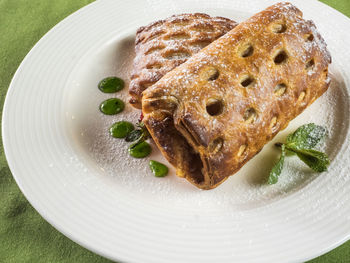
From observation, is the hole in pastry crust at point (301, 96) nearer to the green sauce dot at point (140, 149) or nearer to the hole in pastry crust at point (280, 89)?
the hole in pastry crust at point (280, 89)

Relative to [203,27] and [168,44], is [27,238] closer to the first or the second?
[168,44]

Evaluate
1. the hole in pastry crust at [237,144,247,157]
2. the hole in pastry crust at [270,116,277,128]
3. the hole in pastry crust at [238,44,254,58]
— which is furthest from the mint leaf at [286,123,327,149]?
the hole in pastry crust at [238,44,254,58]

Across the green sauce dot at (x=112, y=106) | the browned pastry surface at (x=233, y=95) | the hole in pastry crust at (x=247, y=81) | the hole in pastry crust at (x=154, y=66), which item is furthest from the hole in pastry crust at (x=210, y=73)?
the green sauce dot at (x=112, y=106)

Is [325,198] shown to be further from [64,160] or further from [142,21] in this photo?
[142,21]

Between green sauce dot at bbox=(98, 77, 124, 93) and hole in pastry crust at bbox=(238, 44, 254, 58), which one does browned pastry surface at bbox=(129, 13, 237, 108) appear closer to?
green sauce dot at bbox=(98, 77, 124, 93)

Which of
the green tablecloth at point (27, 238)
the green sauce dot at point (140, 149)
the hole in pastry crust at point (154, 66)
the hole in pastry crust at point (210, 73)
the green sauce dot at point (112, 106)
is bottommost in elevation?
the green tablecloth at point (27, 238)

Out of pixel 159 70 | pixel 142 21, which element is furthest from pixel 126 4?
pixel 159 70
